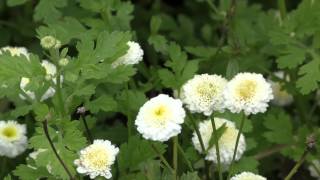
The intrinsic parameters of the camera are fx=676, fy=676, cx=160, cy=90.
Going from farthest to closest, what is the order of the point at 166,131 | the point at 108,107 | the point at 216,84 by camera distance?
1. the point at 108,107
2. the point at 216,84
3. the point at 166,131

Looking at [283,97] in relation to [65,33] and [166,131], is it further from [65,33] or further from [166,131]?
[166,131]

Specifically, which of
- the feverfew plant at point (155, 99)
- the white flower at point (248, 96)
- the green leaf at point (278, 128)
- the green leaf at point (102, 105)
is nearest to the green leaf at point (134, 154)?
the feverfew plant at point (155, 99)

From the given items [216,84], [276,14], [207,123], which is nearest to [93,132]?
[207,123]

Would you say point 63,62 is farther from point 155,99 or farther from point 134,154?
point 134,154

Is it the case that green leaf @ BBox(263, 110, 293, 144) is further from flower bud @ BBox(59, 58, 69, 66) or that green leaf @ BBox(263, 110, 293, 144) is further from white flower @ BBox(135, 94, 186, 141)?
flower bud @ BBox(59, 58, 69, 66)

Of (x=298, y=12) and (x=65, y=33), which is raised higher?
(x=298, y=12)

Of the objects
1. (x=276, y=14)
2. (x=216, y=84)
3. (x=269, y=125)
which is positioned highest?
(x=276, y=14)

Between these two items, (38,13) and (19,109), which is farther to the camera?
(38,13)
